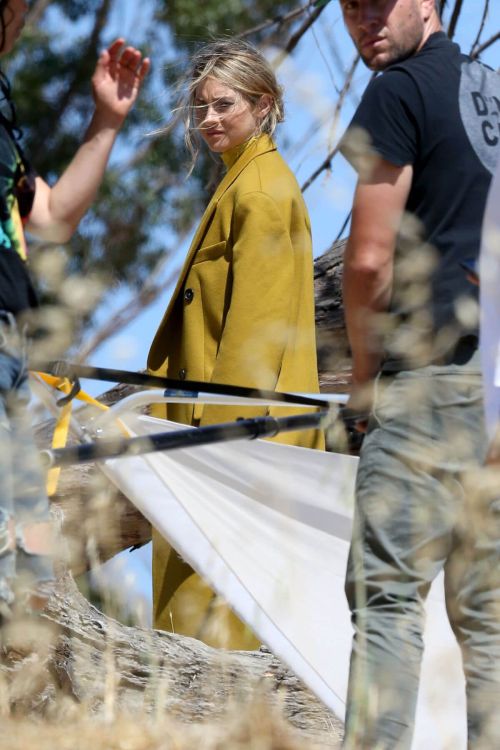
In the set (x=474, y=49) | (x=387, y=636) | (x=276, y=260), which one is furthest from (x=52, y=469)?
(x=474, y=49)

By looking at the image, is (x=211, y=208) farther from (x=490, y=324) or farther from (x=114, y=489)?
(x=490, y=324)

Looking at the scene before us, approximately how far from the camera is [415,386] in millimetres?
2018

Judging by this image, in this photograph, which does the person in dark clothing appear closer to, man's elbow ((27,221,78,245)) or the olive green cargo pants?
man's elbow ((27,221,78,245))

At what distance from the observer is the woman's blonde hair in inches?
121

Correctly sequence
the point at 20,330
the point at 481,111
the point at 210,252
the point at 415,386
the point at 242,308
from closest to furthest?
the point at 20,330, the point at 415,386, the point at 481,111, the point at 242,308, the point at 210,252

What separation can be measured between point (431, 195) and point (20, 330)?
72 cm

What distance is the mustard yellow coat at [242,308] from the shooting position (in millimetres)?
2883

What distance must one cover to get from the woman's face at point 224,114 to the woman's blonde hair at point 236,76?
1cm

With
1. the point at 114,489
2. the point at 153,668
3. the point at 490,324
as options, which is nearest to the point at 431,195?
the point at 490,324

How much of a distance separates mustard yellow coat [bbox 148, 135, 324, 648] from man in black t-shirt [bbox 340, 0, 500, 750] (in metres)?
0.77

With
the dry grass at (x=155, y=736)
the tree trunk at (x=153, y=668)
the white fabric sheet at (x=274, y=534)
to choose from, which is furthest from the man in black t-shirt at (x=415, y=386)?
the tree trunk at (x=153, y=668)

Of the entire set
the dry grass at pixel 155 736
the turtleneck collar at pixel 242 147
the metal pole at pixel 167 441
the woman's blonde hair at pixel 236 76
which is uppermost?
the woman's blonde hair at pixel 236 76

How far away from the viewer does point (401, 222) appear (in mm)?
2068

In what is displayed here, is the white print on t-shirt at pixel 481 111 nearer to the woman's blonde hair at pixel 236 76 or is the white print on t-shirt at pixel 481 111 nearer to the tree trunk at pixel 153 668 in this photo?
the woman's blonde hair at pixel 236 76
